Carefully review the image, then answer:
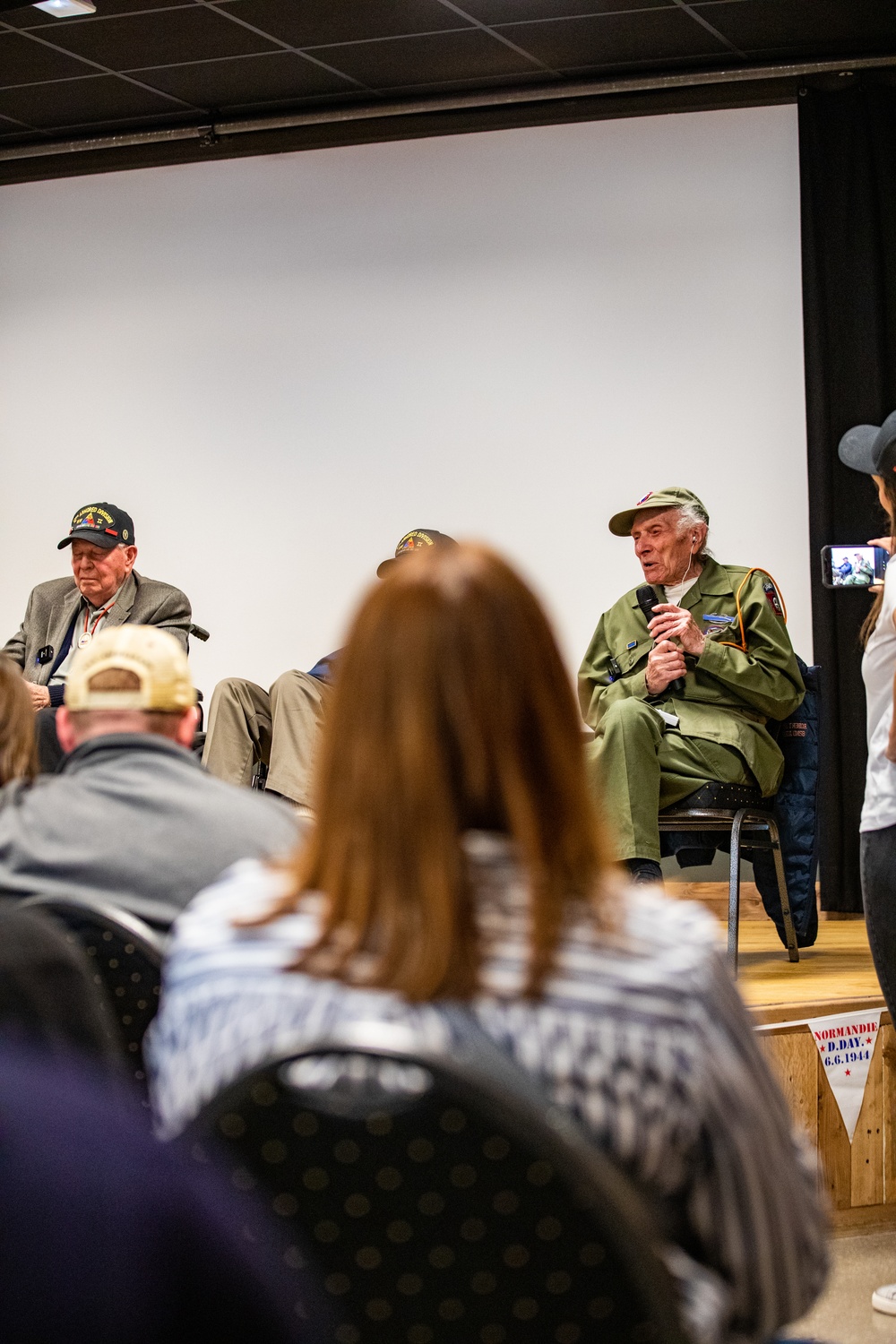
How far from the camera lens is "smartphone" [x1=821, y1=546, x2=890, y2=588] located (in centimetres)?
281

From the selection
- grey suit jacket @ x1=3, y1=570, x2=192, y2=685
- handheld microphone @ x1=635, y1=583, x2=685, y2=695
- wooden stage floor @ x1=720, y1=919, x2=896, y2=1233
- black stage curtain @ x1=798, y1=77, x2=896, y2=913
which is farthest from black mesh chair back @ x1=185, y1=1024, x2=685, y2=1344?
black stage curtain @ x1=798, y1=77, x2=896, y2=913

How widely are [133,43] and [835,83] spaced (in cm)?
242

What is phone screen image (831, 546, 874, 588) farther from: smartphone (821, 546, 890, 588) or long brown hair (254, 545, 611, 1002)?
long brown hair (254, 545, 611, 1002)

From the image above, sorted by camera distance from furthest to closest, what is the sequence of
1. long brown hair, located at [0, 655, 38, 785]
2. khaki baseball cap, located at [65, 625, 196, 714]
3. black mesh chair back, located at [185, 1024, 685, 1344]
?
1. long brown hair, located at [0, 655, 38, 785]
2. khaki baseball cap, located at [65, 625, 196, 714]
3. black mesh chair back, located at [185, 1024, 685, 1344]

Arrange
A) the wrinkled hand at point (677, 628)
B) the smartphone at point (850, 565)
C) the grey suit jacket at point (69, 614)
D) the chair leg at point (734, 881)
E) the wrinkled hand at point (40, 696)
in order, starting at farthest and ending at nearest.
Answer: the grey suit jacket at point (69, 614) < the wrinkled hand at point (40, 696) < the wrinkled hand at point (677, 628) < the chair leg at point (734, 881) < the smartphone at point (850, 565)

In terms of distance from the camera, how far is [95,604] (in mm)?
4348

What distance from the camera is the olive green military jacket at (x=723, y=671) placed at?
11.1ft

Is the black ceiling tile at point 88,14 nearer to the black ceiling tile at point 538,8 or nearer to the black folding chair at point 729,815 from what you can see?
the black ceiling tile at point 538,8

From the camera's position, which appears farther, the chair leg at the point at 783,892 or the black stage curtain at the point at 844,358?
the black stage curtain at the point at 844,358

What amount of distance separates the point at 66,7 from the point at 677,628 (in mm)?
3050

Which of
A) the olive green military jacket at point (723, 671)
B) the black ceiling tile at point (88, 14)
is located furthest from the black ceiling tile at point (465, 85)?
the olive green military jacket at point (723, 671)

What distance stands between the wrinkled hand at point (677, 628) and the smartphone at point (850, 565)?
55cm

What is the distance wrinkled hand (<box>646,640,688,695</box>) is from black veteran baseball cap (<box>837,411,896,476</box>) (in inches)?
38.5

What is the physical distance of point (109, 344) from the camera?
5852 mm
